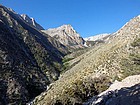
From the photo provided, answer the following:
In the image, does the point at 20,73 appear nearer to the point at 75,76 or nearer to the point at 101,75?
the point at 75,76

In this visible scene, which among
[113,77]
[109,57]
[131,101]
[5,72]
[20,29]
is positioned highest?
[20,29]

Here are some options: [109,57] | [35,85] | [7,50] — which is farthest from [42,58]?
[109,57]

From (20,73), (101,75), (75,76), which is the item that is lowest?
(101,75)

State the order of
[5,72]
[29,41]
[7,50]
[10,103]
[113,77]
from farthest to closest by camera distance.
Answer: [29,41], [7,50], [5,72], [10,103], [113,77]

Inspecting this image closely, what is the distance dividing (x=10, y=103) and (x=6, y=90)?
22.6ft

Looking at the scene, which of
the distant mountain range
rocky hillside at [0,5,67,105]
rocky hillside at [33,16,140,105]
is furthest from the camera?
rocky hillside at [0,5,67,105]

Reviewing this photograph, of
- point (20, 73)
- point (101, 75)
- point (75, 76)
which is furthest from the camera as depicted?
point (20, 73)

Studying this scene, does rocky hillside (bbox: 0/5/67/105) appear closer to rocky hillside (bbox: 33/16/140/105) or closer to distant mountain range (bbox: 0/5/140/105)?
distant mountain range (bbox: 0/5/140/105)

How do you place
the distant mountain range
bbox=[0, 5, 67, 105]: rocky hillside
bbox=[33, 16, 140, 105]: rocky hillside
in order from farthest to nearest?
bbox=[0, 5, 67, 105]: rocky hillside
bbox=[33, 16, 140, 105]: rocky hillside
the distant mountain range

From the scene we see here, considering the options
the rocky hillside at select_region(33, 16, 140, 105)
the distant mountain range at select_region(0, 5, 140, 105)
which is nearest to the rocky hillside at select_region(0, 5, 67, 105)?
the distant mountain range at select_region(0, 5, 140, 105)

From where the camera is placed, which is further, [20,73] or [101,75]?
[20,73]

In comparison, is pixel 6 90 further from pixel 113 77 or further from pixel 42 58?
pixel 42 58

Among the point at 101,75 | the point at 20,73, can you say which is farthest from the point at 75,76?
the point at 20,73

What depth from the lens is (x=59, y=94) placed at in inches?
2689
